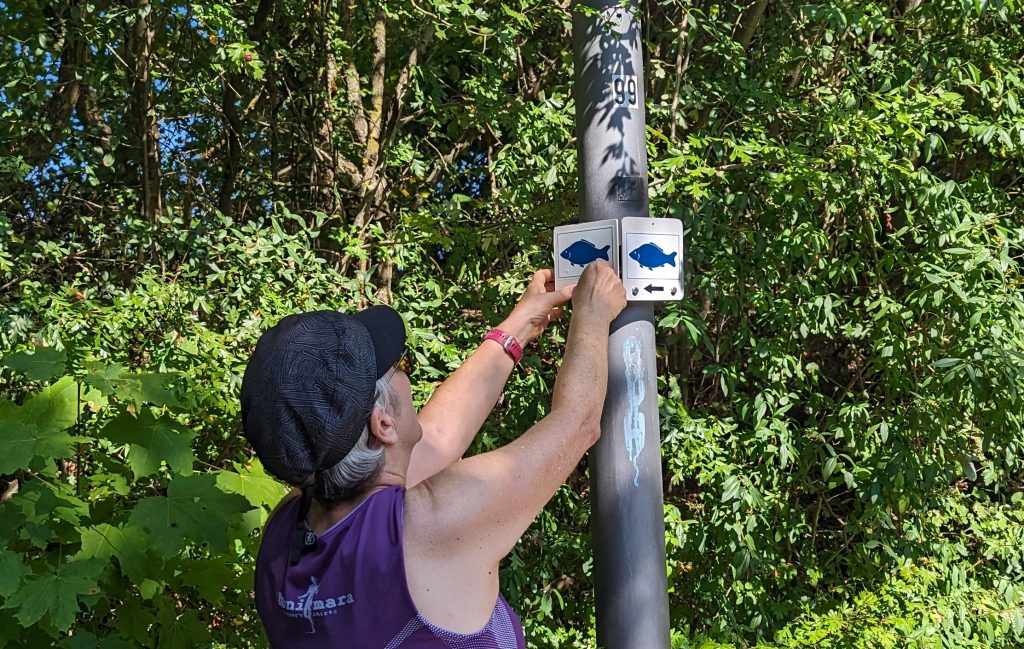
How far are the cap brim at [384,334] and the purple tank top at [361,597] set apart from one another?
0.24 metres

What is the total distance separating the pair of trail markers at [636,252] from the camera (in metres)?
2.47

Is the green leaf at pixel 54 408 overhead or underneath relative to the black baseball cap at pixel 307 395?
underneath

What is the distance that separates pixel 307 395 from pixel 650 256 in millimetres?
1121

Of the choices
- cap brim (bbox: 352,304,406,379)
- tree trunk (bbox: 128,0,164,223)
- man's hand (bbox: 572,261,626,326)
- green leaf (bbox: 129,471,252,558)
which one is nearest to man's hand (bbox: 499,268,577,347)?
man's hand (bbox: 572,261,626,326)

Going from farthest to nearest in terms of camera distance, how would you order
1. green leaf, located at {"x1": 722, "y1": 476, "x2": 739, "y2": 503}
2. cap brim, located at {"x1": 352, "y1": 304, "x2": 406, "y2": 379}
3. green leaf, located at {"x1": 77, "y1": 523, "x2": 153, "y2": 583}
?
green leaf, located at {"x1": 722, "y1": 476, "x2": 739, "y2": 503}
green leaf, located at {"x1": 77, "y1": 523, "x2": 153, "y2": 583}
cap brim, located at {"x1": 352, "y1": 304, "x2": 406, "y2": 379}

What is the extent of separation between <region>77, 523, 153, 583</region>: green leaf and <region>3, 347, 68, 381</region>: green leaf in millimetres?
439

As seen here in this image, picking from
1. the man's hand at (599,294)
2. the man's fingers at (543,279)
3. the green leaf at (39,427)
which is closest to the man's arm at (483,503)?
the man's hand at (599,294)

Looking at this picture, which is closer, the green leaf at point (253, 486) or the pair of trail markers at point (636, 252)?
the pair of trail markers at point (636, 252)

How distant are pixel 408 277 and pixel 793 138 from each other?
170cm

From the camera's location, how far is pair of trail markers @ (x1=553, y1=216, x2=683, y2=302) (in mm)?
2475

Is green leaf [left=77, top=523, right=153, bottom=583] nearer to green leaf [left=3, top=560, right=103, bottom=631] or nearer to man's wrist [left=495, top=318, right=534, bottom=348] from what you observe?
green leaf [left=3, top=560, right=103, bottom=631]

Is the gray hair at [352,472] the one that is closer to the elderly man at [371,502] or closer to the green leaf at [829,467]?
the elderly man at [371,502]

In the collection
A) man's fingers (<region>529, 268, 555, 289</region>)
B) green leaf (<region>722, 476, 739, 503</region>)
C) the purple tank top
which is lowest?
green leaf (<region>722, 476, 739, 503</region>)

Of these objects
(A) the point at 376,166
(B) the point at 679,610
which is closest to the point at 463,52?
(A) the point at 376,166
